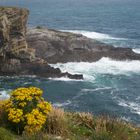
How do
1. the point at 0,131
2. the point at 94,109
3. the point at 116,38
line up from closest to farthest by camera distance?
1. the point at 0,131
2. the point at 94,109
3. the point at 116,38

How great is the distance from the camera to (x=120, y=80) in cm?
6438

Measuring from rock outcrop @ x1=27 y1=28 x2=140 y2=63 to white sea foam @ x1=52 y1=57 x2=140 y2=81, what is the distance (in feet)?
4.74

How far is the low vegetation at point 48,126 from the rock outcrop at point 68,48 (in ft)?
185

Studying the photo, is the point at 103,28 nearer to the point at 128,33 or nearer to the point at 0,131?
the point at 128,33

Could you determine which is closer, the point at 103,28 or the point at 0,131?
the point at 0,131

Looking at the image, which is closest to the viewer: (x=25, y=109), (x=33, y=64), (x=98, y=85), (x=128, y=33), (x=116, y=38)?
(x=25, y=109)

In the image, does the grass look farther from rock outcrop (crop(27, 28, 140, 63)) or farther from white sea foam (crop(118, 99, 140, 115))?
rock outcrop (crop(27, 28, 140, 63))

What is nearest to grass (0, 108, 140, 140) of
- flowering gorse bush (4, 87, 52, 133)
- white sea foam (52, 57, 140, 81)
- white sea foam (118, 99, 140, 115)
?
flowering gorse bush (4, 87, 52, 133)

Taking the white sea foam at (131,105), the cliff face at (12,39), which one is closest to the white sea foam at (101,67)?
the cliff face at (12,39)

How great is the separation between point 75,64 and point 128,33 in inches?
1624

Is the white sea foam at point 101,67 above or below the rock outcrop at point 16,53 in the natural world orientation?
below

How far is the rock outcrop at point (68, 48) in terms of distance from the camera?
74438 millimetres

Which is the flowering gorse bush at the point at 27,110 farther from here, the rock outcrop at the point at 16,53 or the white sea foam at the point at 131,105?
the rock outcrop at the point at 16,53

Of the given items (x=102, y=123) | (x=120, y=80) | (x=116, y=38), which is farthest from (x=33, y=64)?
(x=102, y=123)
